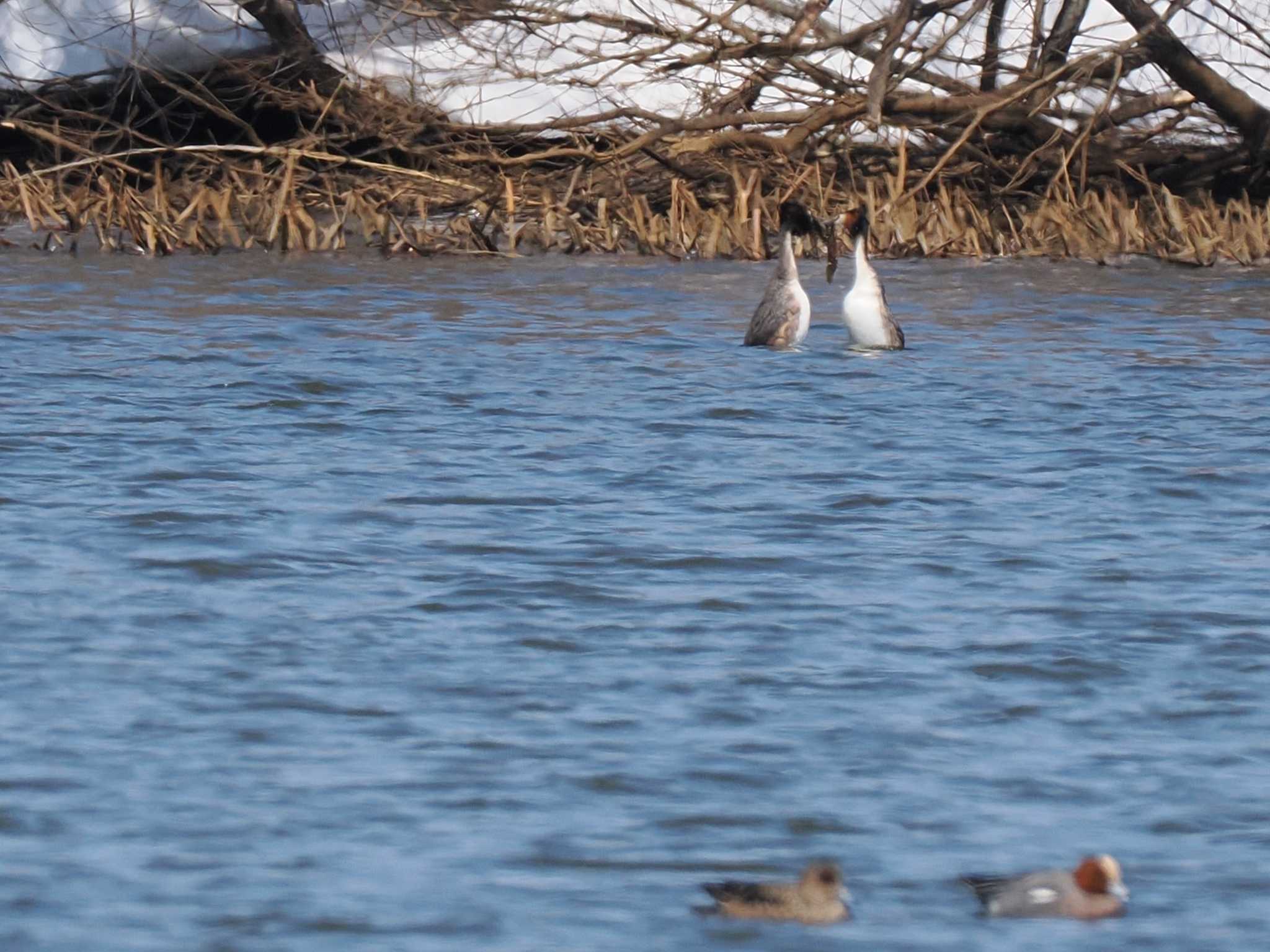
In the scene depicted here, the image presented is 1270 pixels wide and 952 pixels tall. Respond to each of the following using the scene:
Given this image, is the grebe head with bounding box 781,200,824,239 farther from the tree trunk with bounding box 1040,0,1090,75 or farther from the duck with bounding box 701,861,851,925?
the duck with bounding box 701,861,851,925

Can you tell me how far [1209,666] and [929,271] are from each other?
974 cm

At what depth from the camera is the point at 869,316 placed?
10727 mm

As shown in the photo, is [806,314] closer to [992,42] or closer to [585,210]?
[585,210]

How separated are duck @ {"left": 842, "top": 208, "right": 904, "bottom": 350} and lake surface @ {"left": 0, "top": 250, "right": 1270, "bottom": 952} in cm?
59

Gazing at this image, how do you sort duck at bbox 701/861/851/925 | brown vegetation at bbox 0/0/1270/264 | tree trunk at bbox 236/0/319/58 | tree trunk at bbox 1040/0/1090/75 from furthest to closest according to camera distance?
tree trunk at bbox 236/0/319/58, tree trunk at bbox 1040/0/1090/75, brown vegetation at bbox 0/0/1270/264, duck at bbox 701/861/851/925

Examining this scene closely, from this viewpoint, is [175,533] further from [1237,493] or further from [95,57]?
[95,57]

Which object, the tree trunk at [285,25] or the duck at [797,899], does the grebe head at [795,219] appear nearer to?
the tree trunk at [285,25]

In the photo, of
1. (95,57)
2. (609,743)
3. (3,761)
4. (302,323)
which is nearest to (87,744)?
(3,761)

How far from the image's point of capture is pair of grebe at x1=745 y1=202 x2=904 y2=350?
10.8 m

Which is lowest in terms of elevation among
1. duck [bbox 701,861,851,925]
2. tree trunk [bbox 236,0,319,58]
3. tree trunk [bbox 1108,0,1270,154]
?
duck [bbox 701,861,851,925]

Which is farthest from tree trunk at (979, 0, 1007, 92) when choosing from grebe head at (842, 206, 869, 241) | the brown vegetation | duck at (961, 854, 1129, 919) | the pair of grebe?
duck at (961, 854, 1129, 919)

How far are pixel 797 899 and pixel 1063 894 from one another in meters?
0.41

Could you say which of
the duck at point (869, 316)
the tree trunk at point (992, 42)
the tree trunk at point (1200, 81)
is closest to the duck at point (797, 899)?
the duck at point (869, 316)

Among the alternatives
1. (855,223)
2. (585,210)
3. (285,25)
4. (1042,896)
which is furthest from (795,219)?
(1042,896)
